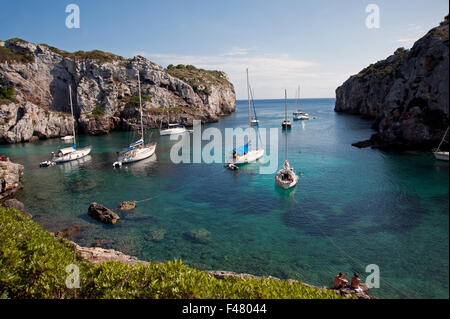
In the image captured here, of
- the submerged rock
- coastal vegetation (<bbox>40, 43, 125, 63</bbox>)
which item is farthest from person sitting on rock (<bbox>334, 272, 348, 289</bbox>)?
coastal vegetation (<bbox>40, 43, 125, 63</bbox>)

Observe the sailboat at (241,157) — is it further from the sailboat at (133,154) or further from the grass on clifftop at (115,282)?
the grass on clifftop at (115,282)

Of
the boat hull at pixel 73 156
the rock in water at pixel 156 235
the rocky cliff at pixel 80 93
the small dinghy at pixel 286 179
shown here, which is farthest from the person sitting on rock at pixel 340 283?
the rocky cliff at pixel 80 93

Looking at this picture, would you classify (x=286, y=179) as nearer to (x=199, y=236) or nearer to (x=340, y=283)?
(x=199, y=236)

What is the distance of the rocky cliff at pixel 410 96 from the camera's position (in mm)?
6102

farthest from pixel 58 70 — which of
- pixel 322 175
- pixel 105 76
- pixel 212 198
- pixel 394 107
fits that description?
pixel 394 107

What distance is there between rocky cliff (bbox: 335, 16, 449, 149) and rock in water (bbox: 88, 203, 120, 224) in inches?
905

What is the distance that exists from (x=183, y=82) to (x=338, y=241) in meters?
91.5

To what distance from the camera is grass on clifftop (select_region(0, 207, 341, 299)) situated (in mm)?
8516

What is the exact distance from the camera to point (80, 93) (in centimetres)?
7988

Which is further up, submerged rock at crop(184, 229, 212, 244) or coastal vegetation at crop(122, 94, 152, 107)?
coastal vegetation at crop(122, 94, 152, 107)

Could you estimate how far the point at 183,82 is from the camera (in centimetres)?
10044

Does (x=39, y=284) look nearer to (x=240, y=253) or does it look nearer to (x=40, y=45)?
(x=240, y=253)

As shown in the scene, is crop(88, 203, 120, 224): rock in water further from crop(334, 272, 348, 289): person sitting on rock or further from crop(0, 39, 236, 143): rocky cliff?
crop(0, 39, 236, 143): rocky cliff

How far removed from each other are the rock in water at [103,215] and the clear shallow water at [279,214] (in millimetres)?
611
